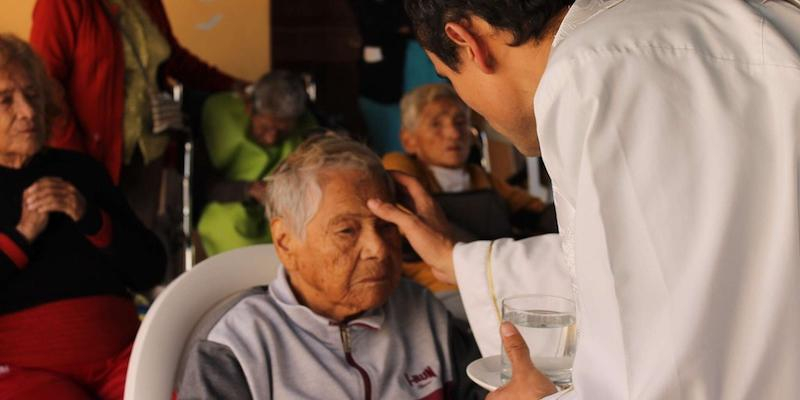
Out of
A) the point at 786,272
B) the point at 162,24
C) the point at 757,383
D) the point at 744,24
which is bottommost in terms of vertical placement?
the point at 162,24

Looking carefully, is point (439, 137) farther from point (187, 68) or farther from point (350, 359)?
point (350, 359)

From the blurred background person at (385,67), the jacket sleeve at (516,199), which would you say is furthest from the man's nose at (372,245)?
the blurred background person at (385,67)

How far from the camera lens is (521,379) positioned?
58.1 inches

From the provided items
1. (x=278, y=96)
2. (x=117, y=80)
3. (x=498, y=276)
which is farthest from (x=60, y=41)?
(x=498, y=276)

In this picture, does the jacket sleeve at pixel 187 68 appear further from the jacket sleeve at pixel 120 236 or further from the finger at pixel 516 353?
the finger at pixel 516 353

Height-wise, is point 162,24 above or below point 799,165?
below

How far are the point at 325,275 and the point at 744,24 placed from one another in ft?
4.19

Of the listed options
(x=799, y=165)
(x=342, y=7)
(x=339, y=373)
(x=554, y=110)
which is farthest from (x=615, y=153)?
(x=342, y=7)

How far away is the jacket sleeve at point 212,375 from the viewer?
2027 millimetres

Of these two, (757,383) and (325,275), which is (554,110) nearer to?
(757,383)

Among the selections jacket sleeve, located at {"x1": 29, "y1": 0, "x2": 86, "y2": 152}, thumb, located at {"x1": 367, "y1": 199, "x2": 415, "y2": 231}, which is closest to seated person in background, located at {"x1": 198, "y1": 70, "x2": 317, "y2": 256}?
jacket sleeve, located at {"x1": 29, "y1": 0, "x2": 86, "y2": 152}

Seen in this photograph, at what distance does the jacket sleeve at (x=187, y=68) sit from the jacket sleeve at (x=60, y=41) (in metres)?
0.55

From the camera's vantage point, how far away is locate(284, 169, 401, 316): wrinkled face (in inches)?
89.9

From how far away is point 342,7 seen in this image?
19.1 ft
